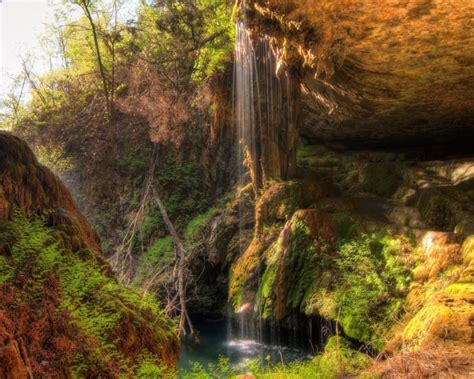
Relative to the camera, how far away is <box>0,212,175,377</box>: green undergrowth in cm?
359

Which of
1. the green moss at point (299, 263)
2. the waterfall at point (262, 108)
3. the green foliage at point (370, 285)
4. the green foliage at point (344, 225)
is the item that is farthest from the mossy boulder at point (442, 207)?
the waterfall at point (262, 108)

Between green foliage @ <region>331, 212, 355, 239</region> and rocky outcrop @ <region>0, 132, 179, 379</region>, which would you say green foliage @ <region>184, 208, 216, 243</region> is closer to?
green foliage @ <region>331, 212, 355, 239</region>

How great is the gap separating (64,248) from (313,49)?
5433 millimetres

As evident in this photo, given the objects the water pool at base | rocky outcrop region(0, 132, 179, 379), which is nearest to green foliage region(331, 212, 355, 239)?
the water pool at base

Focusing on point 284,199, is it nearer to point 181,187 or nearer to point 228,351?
point 228,351

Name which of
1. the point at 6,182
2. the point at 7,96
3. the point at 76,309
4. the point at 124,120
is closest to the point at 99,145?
the point at 124,120

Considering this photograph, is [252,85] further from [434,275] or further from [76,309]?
[76,309]

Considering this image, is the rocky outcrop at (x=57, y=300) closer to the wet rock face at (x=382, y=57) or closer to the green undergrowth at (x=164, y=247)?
the wet rock face at (x=382, y=57)

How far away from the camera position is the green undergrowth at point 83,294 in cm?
359

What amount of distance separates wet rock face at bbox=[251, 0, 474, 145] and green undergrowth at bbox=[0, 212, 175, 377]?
5.18 meters

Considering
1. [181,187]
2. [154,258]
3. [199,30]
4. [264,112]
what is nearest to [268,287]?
[264,112]

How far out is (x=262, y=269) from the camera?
10.5 m

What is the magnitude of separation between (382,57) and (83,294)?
6.87 meters

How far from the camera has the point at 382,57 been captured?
305 inches
